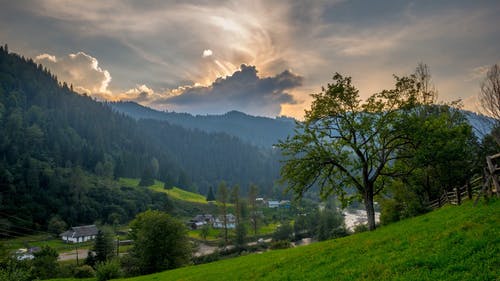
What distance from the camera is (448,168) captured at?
109 ft

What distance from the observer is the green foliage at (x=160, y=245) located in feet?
178

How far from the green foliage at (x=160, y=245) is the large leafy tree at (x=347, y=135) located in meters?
33.0

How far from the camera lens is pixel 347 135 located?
3359 centimetres

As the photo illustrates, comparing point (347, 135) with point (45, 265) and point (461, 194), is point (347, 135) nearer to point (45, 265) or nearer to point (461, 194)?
point (461, 194)

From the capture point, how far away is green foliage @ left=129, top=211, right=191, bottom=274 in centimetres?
5431

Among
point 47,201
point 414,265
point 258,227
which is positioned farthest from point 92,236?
point 414,265

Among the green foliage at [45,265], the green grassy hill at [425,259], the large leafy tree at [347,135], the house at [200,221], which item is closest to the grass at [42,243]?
the green foliage at [45,265]

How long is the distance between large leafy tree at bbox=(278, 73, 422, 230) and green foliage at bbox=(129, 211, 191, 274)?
108 ft

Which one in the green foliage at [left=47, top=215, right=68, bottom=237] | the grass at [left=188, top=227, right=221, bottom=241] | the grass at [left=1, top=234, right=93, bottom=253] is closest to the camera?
the grass at [left=1, top=234, right=93, bottom=253]

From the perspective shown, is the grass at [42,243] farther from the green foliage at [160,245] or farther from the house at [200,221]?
the green foliage at [160,245]

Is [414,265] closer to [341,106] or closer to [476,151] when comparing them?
[341,106]

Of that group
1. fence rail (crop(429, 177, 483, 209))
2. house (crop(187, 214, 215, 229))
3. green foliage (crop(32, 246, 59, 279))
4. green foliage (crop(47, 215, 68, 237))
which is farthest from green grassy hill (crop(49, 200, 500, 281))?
house (crop(187, 214, 215, 229))

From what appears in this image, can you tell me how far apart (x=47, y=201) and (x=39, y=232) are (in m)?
25.5

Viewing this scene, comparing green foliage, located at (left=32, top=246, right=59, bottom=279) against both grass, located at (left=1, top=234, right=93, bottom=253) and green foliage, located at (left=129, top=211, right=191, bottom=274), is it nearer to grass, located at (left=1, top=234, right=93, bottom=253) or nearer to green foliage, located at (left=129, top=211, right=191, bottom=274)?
green foliage, located at (left=129, top=211, right=191, bottom=274)
